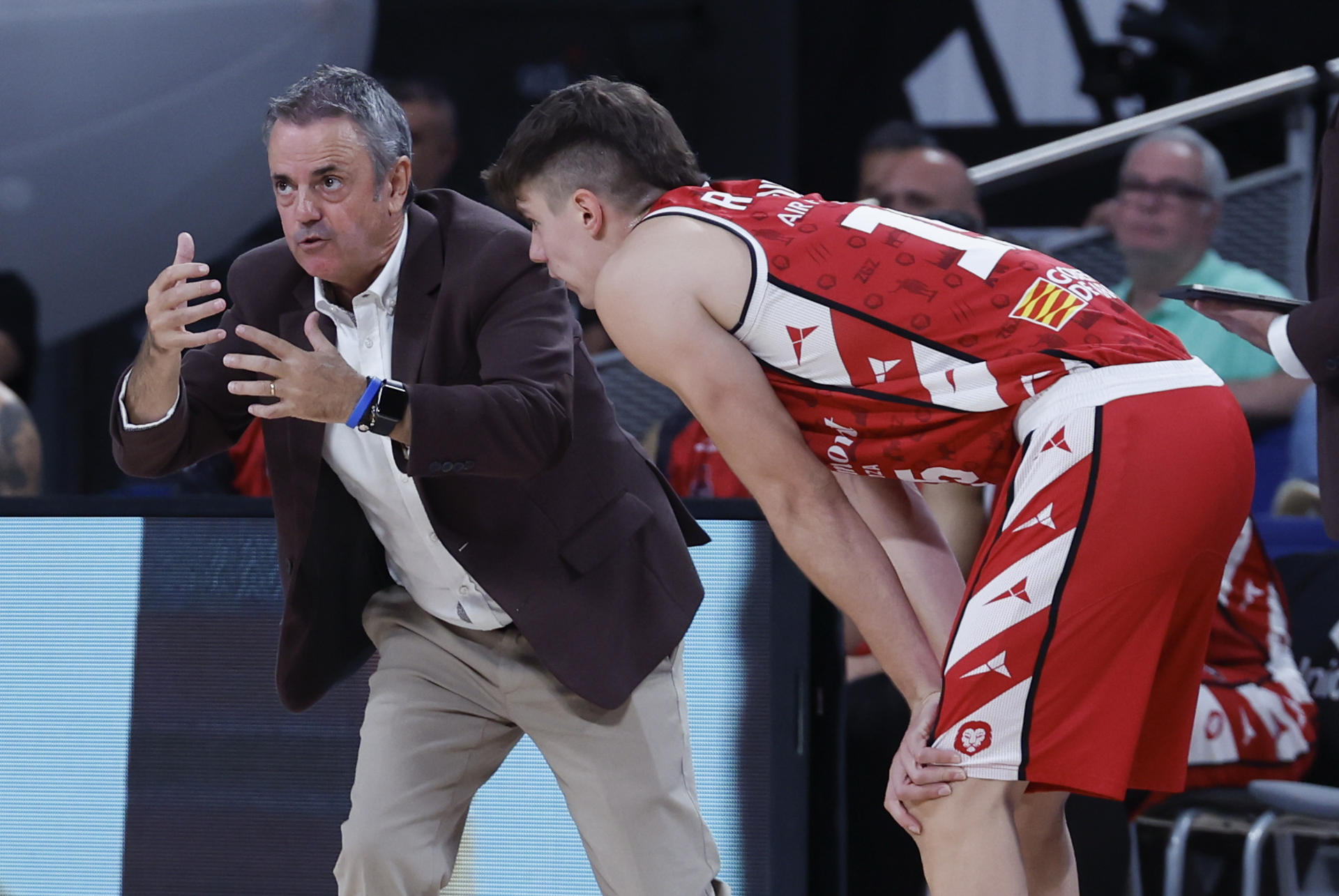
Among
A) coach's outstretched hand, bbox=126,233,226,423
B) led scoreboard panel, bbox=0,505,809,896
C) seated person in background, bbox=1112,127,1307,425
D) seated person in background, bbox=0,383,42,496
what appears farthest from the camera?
seated person in background, bbox=1112,127,1307,425

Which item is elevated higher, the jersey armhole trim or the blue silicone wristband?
the jersey armhole trim

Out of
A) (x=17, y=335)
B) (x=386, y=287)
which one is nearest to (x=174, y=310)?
(x=386, y=287)

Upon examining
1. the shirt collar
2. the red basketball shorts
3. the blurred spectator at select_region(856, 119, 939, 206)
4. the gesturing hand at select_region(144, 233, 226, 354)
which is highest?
the blurred spectator at select_region(856, 119, 939, 206)

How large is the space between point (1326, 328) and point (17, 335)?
4193 millimetres

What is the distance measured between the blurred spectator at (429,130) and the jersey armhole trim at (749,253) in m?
2.64

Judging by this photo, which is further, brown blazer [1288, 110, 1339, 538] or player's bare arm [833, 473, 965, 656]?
brown blazer [1288, 110, 1339, 538]

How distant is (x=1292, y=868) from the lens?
3.16m

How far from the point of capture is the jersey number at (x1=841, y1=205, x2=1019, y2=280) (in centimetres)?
203

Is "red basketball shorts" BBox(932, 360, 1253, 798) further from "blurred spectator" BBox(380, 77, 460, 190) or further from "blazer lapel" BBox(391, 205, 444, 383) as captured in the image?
"blurred spectator" BBox(380, 77, 460, 190)

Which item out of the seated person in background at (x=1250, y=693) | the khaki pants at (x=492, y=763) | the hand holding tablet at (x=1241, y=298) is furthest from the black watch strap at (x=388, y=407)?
the seated person in background at (x=1250, y=693)

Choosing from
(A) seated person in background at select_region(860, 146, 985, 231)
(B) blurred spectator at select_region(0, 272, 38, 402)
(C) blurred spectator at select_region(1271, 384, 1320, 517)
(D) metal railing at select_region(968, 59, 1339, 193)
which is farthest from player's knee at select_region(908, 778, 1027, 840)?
(B) blurred spectator at select_region(0, 272, 38, 402)

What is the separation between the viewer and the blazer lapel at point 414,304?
7.73ft

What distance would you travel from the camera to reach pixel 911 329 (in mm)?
1986

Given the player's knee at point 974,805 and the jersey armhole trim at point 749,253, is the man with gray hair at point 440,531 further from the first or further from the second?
the player's knee at point 974,805
